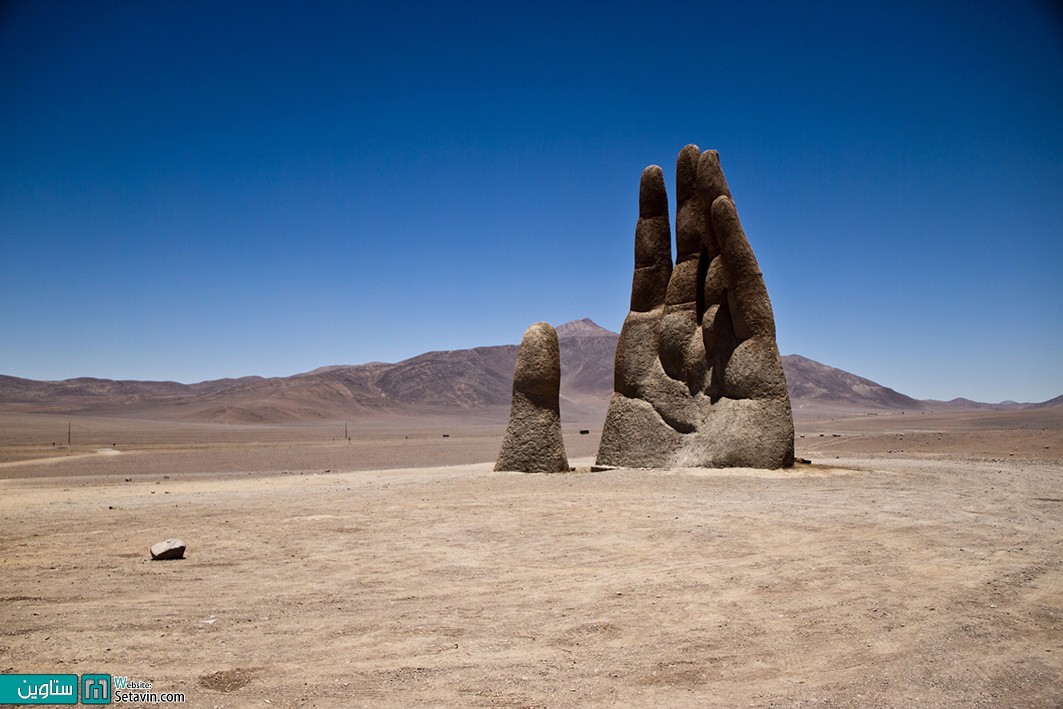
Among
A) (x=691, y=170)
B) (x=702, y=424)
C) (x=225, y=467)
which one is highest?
(x=691, y=170)

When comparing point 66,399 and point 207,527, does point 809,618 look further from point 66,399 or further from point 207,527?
point 66,399

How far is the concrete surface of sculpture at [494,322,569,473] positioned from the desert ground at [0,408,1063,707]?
4420 millimetres

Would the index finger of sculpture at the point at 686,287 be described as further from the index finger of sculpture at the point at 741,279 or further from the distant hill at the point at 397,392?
the distant hill at the point at 397,392

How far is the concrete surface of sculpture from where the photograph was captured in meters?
16.6

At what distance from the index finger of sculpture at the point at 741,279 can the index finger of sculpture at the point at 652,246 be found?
2.25m

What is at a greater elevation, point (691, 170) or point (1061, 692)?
point (691, 170)

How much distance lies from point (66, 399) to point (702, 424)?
14874 cm

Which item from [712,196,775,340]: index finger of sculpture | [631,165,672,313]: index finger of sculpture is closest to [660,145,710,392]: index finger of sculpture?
[631,165,672,313]: index finger of sculpture

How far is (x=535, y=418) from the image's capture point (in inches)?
660

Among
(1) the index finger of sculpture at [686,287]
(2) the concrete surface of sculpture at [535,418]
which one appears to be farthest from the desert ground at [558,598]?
(1) the index finger of sculpture at [686,287]

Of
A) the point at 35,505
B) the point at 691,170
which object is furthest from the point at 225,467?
the point at 691,170

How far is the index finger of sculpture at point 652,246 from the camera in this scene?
19.0 metres

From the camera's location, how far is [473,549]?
7.92 meters

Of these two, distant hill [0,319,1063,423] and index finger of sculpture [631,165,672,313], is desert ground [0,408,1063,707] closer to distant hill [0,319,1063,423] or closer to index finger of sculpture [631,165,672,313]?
index finger of sculpture [631,165,672,313]
